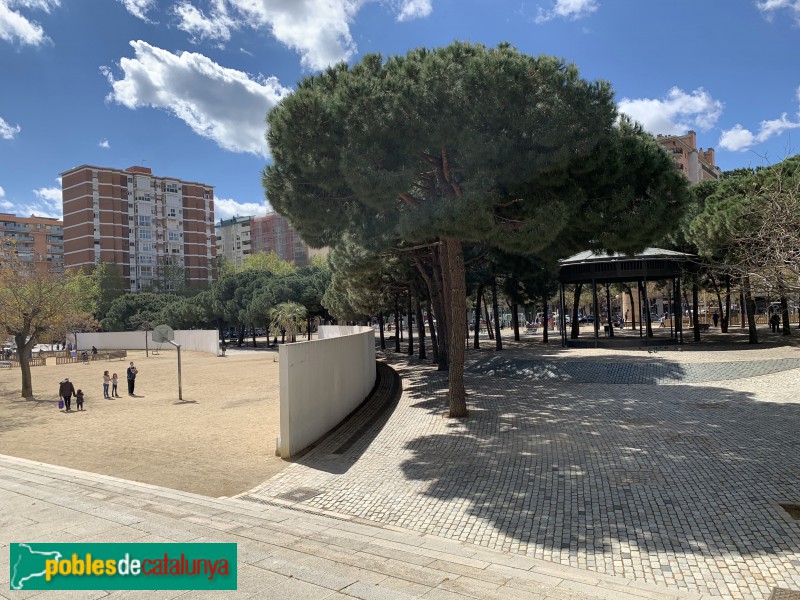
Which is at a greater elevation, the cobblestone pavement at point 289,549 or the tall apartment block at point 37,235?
the tall apartment block at point 37,235

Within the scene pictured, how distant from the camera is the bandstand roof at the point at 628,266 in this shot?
79.0ft

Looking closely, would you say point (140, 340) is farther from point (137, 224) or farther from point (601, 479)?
point (601, 479)

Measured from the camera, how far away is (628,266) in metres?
25.0

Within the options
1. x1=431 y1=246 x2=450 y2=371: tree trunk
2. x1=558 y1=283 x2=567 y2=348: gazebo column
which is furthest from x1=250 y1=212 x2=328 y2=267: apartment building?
x1=431 y1=246 x2=450 y2=371: tree trunk

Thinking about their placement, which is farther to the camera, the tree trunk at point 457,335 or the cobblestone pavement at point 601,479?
the tree trunk at point 457,335

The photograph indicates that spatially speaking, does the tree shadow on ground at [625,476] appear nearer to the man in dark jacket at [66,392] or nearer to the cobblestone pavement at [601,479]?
the cobblestone pavement at [601,479]

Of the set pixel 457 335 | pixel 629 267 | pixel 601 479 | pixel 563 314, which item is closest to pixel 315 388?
pixel 457 335

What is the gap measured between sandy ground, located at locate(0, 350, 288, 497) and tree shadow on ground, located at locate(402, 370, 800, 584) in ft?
11.7

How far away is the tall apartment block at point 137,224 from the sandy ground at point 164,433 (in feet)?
225

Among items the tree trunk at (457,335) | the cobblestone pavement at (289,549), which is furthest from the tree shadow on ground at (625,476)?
the cobblestone pavement at (289,549)

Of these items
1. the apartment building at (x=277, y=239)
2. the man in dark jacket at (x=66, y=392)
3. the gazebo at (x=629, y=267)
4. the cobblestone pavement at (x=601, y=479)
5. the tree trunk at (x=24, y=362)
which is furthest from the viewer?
the apartment building at (x=277, y=239)

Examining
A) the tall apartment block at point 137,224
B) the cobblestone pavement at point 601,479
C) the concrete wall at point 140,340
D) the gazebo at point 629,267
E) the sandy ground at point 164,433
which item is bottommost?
the sandy ground at point 164,433

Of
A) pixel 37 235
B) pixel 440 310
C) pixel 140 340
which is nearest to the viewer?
pixel 440 310

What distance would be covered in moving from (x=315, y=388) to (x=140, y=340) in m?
55.3
